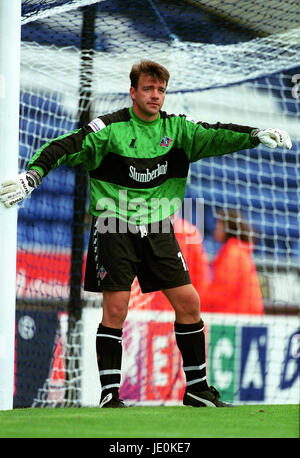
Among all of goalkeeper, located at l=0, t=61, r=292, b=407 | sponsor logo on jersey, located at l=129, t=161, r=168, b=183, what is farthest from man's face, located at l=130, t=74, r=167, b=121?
sponsor logo on jersey, located at l=129, t=161, r=168, b=183

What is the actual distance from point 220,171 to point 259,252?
0.69 meters

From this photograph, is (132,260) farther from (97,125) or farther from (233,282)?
(233,282)

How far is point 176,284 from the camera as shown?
12.1ft

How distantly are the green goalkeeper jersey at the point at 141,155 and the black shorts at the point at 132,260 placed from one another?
76 millimetres

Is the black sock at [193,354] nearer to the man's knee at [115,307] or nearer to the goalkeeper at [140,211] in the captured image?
the goalkeeper at [140,211]

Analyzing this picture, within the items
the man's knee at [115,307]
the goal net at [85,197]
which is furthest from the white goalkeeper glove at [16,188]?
the goal net at [85,197]

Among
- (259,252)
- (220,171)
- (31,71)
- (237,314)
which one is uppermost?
(31,71)

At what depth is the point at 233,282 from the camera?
6566mm

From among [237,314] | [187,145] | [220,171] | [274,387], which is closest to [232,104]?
[220,171]

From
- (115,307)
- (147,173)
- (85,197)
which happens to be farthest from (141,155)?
(85,197)

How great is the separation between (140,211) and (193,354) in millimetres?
654

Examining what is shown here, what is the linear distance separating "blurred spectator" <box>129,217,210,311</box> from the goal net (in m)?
0.02

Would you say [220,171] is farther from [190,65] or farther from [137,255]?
[137,255]

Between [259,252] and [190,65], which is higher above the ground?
[190,65]
